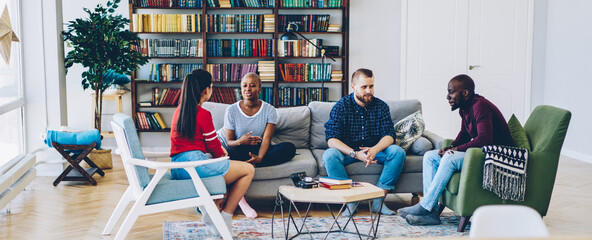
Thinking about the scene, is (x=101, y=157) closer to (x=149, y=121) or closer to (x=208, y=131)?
(x=149, y=121)

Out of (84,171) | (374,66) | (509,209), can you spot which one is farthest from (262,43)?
(509,209)

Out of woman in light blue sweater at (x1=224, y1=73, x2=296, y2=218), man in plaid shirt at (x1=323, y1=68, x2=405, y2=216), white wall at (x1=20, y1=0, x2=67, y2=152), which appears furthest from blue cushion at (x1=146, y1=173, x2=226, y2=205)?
white wall at (x1=20, y1=0, x2=67, y2=152)

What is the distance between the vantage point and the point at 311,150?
4805 millimetres

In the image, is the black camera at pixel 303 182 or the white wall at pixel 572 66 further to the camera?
the white wall at pixel 572 66

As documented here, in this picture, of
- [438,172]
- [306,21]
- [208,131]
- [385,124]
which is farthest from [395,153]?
[306,21]

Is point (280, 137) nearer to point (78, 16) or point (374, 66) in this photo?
point (374, 66)

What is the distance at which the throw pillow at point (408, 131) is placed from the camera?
4.49m

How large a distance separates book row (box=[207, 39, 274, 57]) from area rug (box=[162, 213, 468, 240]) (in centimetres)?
316

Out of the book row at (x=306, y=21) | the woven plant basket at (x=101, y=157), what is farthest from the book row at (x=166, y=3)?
the woven plant basket at (x=101, y=157)

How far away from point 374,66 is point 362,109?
2.95 m

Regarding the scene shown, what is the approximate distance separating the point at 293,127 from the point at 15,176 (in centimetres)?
206

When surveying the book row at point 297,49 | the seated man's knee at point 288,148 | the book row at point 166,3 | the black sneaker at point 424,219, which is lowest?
the black sneaker at point 424,219

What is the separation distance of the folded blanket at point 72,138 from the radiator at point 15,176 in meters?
0.29

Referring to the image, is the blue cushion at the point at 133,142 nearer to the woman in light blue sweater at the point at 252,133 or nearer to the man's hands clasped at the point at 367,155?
the woman in light blue sweater at the point at 252,133
